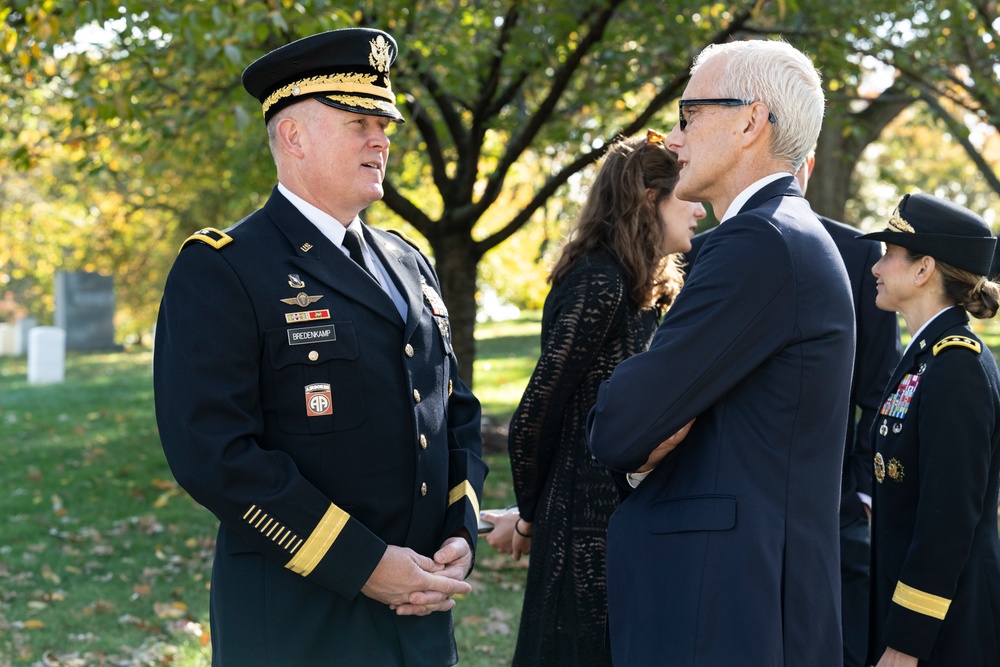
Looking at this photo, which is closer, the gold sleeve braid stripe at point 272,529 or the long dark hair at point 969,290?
the gold sleeve braid stripe at point 272,529

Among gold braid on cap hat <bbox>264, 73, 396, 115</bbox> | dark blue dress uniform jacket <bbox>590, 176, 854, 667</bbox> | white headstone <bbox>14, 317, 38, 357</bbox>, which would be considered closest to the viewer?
dark blue dress uniform jacket <bbox>590, 176, 854, 667</bbox>

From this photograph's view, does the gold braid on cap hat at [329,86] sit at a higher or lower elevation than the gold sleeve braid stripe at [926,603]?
higher

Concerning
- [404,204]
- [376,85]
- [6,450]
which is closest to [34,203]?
[6,450]

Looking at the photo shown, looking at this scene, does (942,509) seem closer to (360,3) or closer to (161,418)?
(161,418)

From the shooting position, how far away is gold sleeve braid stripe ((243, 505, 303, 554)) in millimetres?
2531

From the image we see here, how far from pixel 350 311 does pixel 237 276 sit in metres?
0.31

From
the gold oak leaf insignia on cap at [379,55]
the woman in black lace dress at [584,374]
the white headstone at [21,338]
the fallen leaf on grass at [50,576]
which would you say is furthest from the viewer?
the white headstone at [21,338]

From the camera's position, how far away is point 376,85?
300 cm

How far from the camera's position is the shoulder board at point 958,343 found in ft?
9.67

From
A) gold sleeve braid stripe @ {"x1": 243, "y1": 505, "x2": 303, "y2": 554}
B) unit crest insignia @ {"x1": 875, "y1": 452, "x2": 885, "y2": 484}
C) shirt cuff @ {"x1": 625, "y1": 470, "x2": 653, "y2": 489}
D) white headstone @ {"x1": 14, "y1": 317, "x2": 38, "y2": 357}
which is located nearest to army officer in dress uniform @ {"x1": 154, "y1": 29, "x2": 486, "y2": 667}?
gold sleeve braid stripe @ {"x1": 243, "y1": 505, "x2": 303, "y2": 554}

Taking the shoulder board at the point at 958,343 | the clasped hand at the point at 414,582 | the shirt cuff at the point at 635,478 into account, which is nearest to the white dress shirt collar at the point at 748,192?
the shirt cuff at the point at 635,478

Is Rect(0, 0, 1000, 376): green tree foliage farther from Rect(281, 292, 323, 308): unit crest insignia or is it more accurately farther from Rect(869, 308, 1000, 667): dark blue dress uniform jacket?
Rect(869, 308, 1000, 667): dark blue dress uniform jacket

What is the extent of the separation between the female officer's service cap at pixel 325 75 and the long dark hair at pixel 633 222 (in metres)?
0.85

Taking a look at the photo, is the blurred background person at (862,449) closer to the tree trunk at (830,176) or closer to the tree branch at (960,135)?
the tree branch at (960,135)
